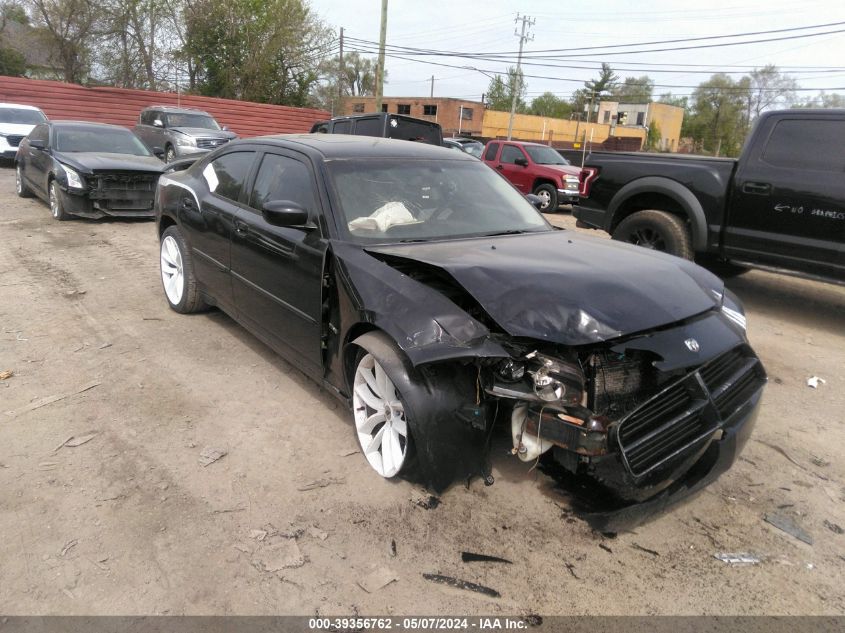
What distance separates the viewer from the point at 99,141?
408 inches

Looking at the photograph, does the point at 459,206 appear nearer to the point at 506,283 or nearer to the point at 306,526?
the point at 506,283

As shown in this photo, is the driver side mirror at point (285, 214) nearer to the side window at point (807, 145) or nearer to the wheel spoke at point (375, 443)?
the wheel spoke at point (375, 443)

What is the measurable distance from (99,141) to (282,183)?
826cm

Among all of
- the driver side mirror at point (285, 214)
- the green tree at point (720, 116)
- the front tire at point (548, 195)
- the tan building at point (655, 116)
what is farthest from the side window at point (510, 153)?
the tan building at point (655, 116)

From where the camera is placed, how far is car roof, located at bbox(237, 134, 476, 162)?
12.5 ft

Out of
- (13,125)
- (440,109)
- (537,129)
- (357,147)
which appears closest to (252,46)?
(13,125)

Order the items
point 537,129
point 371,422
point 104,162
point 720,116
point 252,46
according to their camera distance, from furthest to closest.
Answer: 1. point 720,116
2. point 537,129
3. point 252,46
4. point 104,162
5. point 371,422

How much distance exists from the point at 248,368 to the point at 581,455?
9.04ft

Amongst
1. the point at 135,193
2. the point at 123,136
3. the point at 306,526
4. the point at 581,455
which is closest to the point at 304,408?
the point at 306,526

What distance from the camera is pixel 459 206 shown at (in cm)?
390

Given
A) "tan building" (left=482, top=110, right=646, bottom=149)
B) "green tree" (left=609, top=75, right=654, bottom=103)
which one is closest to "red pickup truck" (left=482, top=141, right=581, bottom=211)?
"tan building" (left=482, top=110, right=646, bottom=149)

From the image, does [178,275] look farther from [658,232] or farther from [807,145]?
[807,145]

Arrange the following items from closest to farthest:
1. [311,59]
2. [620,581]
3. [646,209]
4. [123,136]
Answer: [620,581] → [646,209] → [123,136] → [311,59]

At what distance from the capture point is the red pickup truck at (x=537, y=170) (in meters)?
14.3
